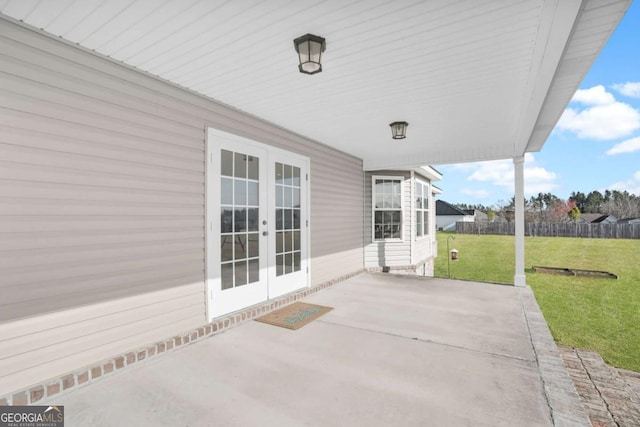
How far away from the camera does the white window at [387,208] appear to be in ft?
24.5

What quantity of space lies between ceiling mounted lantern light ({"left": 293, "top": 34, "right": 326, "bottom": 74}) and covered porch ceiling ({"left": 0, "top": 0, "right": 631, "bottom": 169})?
0.06m

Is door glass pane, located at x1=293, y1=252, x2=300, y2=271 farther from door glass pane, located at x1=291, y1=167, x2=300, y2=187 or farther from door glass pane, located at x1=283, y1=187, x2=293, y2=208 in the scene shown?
door glass pane, located at x1=291, y1=167, x2=300, y2=187

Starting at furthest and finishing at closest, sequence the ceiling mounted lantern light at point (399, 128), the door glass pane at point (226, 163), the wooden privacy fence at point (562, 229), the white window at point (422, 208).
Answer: the wooden privacy fence at point (562, 229) < the white window at point (422, 208) < the ceiling mounted lantern light at point (399, 128) < the door glass pane at point (226, 163)

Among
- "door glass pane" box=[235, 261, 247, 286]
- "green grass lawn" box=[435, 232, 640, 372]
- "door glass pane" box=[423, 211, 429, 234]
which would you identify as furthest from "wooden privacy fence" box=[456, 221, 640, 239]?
"door glass pane" box=[235, 261, 247, 286]

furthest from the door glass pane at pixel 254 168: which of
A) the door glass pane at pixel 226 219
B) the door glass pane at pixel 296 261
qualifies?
the door glass pane at pixel 296 261

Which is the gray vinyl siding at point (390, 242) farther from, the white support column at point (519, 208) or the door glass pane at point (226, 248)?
the door glass pane at point (226, 248)

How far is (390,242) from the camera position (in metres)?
7.49

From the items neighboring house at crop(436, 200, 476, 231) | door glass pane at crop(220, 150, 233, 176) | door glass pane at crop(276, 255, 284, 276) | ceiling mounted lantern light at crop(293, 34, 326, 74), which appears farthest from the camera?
neighboring house at crop(436, 200, 476, 231)

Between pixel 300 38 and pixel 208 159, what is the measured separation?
1767 millimetres

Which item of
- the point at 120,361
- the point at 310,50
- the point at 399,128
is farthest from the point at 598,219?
the point at 120,361

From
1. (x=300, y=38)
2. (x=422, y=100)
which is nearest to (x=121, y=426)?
(x=300, y=38)

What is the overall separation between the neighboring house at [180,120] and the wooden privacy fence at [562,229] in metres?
24.0

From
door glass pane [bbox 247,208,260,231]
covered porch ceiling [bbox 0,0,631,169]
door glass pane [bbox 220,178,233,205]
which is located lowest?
door glass pane [bbox 247,208,260,231]

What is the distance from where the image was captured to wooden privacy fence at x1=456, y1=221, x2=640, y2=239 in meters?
20.4
